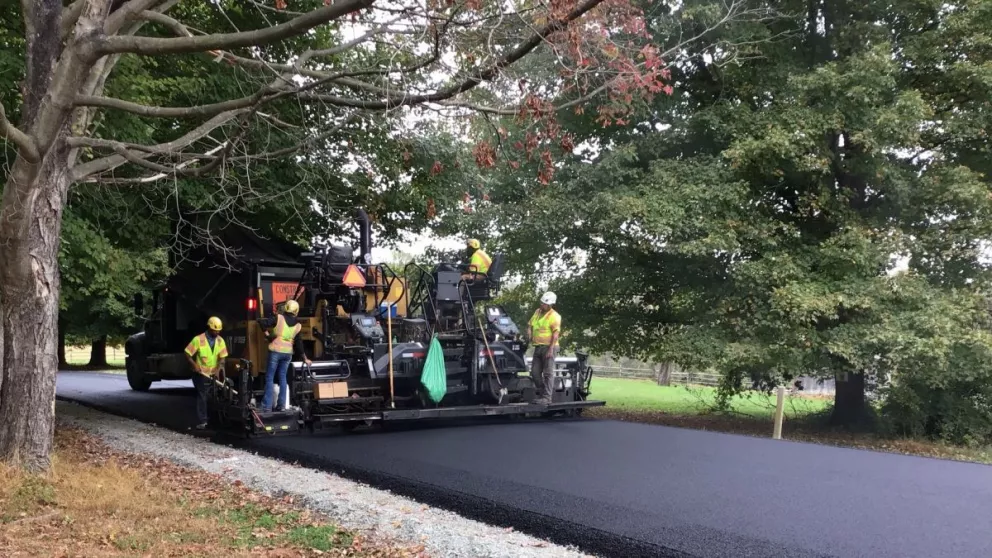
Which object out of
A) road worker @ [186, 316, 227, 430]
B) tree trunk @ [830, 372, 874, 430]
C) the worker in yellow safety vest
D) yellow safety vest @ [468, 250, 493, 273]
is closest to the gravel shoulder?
road worker @ [186, 316, 227, 430]

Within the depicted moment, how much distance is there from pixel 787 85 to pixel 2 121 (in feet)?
33.2

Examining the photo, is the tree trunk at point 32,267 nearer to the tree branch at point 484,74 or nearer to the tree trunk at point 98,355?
the tree branch at point 484,74

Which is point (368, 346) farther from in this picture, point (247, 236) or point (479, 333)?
point (247, 236)

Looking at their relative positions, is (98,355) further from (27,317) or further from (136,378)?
(27,317)

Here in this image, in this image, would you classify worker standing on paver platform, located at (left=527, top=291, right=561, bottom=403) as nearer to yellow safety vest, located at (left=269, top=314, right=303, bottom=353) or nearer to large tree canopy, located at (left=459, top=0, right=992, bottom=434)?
large tree canopy, located at (left=459, top=0, right=992, bottom=434)

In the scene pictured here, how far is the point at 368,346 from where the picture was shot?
9242 mm

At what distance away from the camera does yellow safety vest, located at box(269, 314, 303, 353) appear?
9047mm

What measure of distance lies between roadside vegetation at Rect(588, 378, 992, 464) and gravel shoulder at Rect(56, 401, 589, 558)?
731 cm

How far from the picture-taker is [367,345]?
9.27m

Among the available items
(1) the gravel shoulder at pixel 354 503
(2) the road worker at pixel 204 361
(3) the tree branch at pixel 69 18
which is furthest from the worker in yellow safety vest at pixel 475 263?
(3) the tree branch at pixel 69 18

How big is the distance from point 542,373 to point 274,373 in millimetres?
3258

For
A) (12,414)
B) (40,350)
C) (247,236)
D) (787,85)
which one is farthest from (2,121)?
(787,85)

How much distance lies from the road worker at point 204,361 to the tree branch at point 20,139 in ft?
12.9

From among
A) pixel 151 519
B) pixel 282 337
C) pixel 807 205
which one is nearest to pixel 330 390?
pixel 282 337
